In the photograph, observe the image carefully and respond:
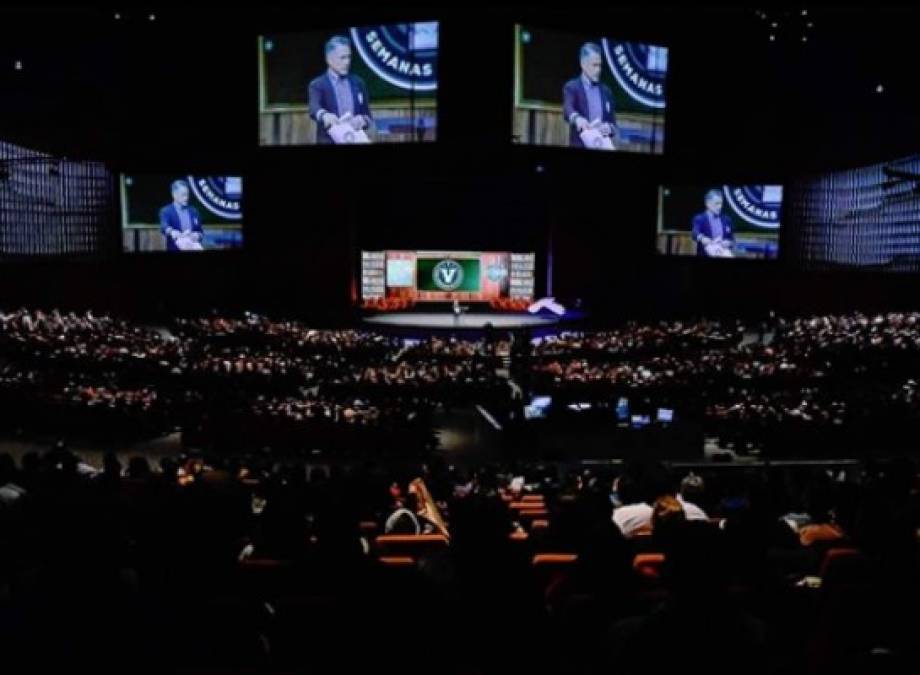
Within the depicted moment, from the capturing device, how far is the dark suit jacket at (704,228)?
34.3 metres

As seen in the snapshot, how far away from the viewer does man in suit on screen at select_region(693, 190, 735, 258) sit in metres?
34.3

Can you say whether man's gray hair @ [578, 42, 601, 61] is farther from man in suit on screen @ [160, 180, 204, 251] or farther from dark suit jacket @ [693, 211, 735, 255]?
man in suit on screen @ [160, 180, 204, 251]

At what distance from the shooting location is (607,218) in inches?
1458

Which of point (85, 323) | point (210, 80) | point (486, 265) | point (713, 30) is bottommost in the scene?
point (85, 323)

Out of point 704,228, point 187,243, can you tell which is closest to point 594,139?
point 704,228

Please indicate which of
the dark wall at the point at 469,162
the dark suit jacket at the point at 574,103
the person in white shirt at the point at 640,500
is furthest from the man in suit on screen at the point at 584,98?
the person in white shirt at the point at 640,500

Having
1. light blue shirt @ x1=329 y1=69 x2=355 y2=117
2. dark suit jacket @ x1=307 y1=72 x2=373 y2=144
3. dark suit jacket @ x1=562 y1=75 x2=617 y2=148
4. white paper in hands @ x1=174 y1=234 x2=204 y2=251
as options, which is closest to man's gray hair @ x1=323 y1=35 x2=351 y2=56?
light blue shirt @ x1=329 y1=69 x2=355 y2=117

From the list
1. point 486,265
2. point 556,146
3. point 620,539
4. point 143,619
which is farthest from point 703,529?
Result: point 486,265

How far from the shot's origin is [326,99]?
96.1 ft

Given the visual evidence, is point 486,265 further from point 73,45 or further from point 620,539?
point 620,539

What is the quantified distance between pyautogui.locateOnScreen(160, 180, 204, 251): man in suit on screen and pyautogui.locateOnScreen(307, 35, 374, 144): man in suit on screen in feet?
25.7

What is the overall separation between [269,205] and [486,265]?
10.4m

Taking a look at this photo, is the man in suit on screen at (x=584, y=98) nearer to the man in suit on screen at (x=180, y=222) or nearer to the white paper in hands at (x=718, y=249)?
the white paper in hands at (x=718, y=249)

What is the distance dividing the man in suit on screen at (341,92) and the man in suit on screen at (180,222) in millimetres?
7830
